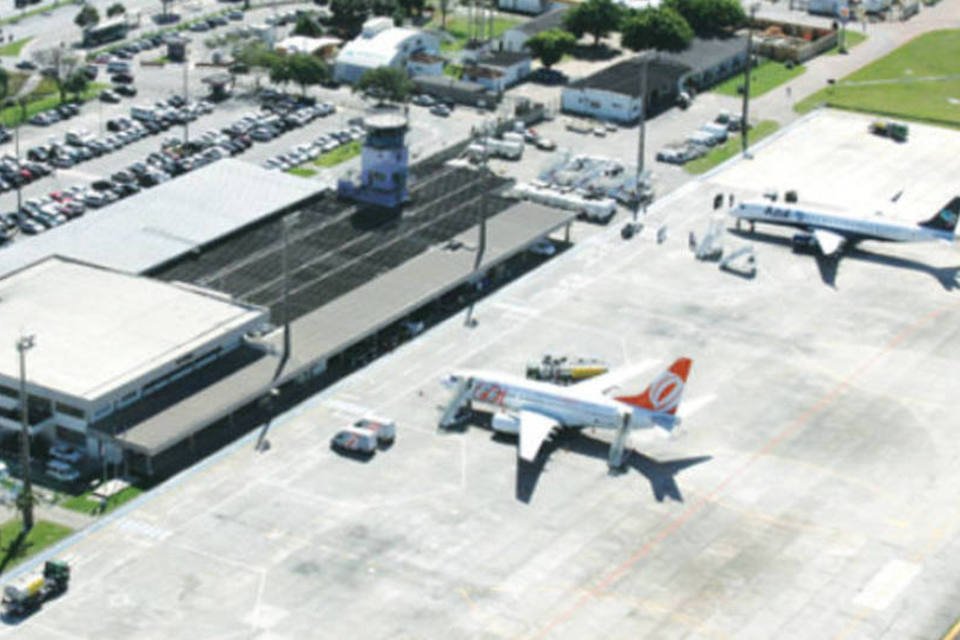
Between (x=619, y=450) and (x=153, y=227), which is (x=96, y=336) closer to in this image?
(x=153, y=227)

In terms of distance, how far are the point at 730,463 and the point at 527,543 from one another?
80.8ft

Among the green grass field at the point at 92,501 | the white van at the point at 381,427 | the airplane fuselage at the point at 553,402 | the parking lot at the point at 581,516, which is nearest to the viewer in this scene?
the parking lot at the point at 581,516

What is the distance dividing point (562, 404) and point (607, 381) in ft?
27.4

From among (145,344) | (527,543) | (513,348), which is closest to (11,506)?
(145,344)

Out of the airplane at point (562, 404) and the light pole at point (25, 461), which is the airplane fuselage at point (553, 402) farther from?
the light pole at point (25, 461)

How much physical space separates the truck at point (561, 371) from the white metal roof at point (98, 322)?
28225 mm

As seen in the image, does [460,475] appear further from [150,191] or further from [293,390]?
[150,191]

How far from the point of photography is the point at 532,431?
15338cm

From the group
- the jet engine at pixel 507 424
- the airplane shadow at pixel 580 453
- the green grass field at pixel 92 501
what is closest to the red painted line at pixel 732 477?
the airplane shadow at pixel 580 453

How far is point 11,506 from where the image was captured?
471 feet

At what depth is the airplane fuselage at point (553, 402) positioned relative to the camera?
6043 inches

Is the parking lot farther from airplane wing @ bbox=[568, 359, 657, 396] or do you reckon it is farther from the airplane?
the airplane

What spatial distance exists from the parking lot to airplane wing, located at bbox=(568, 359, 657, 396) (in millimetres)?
2155

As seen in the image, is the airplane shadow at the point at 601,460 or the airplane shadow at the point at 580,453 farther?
the airplane shadow at the point at 580,453
